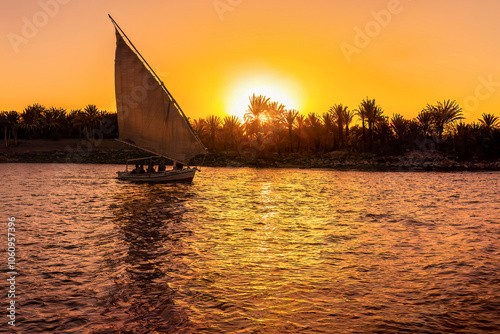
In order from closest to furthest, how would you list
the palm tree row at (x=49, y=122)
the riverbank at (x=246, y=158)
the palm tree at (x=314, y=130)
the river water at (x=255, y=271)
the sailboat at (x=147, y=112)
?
the river water at (x=255, y=271) → the sailboat at (x=147, y=112) → the riverbank at (x=246, y=158) → the palm tree at (x=314, y=130) → the palm tree row at (x=49, y=122)

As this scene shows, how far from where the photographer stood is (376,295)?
9812 millimetres

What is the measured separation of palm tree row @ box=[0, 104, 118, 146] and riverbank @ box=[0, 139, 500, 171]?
3.16 meters

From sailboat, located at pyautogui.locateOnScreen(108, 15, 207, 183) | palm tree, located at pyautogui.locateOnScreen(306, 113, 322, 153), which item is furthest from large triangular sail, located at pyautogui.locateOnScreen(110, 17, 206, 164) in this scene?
palm tree, located at pyautogui.locateOnScreen(306, 113, 322, 153)

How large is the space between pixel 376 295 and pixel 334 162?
236 feet

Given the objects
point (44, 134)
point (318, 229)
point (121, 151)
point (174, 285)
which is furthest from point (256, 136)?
point (174, 285)

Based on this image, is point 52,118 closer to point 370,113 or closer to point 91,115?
point 91,115

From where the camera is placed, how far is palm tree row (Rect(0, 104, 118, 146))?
10825 cm

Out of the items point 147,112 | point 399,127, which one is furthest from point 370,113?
point 147,112

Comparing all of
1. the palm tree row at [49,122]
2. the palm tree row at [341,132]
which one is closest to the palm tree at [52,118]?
the palm tree row at [49,122]

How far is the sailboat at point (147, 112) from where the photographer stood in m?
37.7

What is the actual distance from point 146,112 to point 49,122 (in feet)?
285

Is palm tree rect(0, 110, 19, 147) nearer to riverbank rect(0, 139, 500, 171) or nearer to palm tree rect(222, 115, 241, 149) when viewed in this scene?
riverbank rect(0, 139, 500, 171)

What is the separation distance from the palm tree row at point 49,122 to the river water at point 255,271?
295ft

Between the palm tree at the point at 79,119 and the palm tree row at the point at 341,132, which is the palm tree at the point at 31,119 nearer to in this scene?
the palm tree at the point at 79,119
